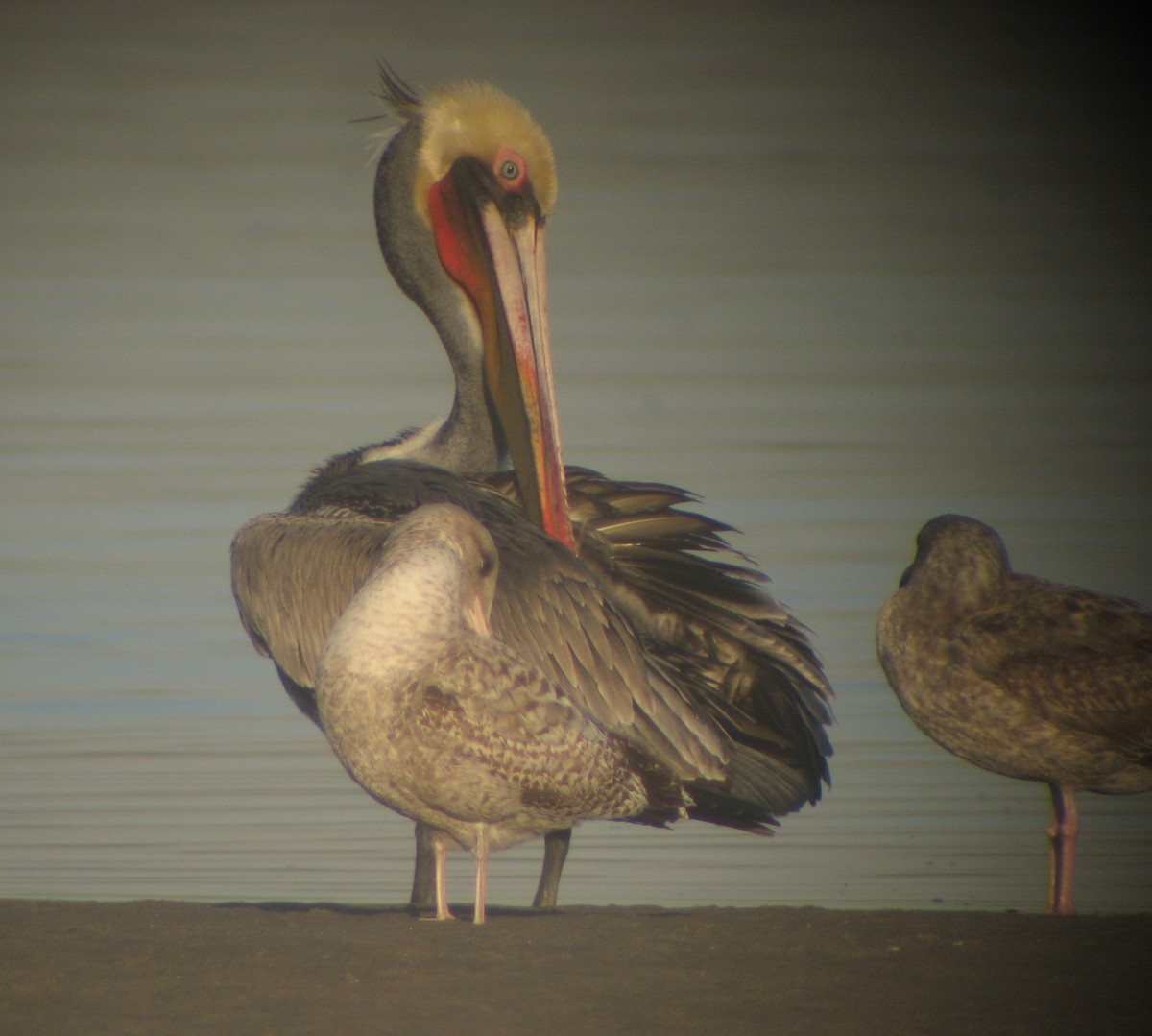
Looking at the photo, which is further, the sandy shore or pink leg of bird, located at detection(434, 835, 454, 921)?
pink leg of bird, located at detection(434, 835, 454, 921)

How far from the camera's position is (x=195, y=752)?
6395mm

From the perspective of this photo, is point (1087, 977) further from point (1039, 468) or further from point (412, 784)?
point (1039, 468)

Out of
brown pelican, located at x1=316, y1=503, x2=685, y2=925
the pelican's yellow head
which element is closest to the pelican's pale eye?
the pelican's yellow head

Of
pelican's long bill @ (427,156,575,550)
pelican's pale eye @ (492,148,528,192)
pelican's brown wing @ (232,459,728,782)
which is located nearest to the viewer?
pelican's brown wing @ (232,459,728,782)

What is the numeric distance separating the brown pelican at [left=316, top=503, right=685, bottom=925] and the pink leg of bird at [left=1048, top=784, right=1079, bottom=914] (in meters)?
1.29

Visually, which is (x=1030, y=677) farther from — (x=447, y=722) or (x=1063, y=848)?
(x=447, y=722)

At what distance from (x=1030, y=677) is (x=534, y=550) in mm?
1320

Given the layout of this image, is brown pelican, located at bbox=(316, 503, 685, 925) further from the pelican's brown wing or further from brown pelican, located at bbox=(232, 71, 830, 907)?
the pelican's brown wing

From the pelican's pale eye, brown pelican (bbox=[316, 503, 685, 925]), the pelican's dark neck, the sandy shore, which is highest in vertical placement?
the pelican's pale eye

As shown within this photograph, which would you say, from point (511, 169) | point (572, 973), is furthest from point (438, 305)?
point (572, 973)

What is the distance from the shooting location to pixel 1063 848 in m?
4.38

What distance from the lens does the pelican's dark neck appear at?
520 cm

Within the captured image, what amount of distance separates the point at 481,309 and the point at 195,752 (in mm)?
2098

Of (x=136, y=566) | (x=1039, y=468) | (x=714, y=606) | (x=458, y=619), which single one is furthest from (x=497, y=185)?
(x=1039, y=468)
